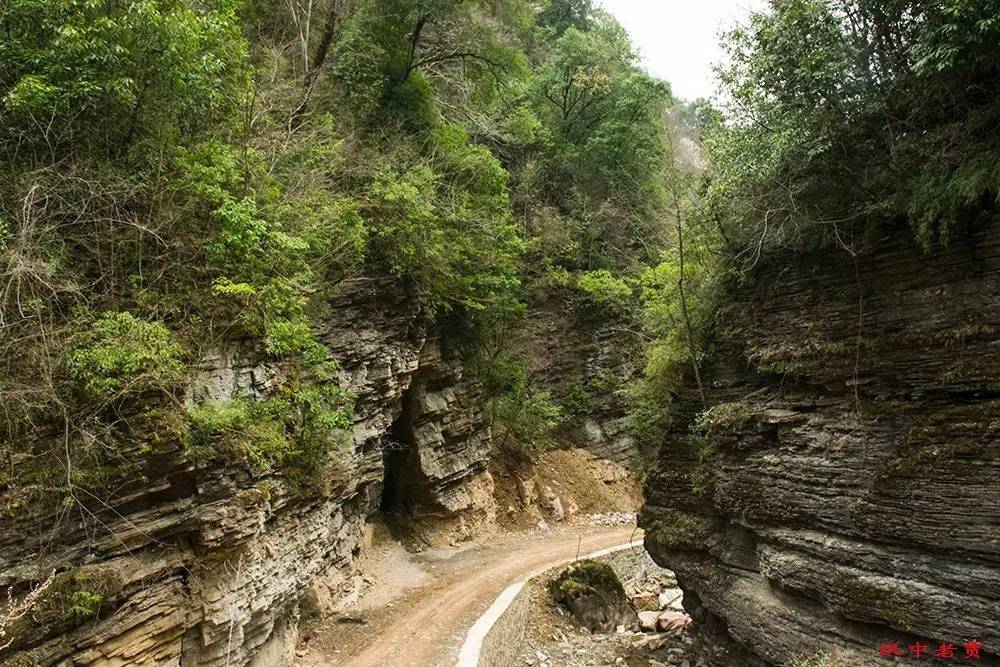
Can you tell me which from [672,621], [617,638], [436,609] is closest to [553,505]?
[672,621]

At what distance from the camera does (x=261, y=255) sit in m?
9.52

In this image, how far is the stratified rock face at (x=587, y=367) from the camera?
25.4m

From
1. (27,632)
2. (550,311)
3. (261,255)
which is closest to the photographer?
(27,632)

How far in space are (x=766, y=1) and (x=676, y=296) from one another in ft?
22.0

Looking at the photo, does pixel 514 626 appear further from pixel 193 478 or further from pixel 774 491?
pixel 193 478

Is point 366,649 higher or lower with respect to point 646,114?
lower

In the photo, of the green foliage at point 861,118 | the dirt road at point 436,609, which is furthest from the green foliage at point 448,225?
the green foliage at point 861,118

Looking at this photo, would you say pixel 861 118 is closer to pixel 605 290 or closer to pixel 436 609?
pixel 436 609

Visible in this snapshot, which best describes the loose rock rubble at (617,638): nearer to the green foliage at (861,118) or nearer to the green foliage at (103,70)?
the green foliage at (861,118)

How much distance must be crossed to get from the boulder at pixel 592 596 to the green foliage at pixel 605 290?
12.2 metres

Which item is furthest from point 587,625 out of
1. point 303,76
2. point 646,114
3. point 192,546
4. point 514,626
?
point 646,114

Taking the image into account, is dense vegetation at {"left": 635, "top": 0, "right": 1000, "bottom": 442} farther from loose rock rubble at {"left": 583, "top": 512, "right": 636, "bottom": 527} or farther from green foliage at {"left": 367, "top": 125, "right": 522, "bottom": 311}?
loose rock rubble at {"left": 583, "top": 512, "right": 636, "bottom": 527}

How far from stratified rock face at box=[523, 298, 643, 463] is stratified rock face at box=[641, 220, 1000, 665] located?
12.5m

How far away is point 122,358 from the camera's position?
7234 millimetres
